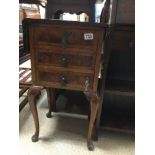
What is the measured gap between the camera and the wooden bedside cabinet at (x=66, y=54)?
3.32 feet

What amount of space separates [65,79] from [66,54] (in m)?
0.13

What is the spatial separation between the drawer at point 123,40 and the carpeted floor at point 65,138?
59 cm

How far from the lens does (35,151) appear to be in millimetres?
1156

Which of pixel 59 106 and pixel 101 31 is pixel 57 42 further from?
pixel 59 106

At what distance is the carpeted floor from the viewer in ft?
3.88

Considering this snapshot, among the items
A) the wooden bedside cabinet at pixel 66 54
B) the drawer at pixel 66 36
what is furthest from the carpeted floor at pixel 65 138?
the drawer at pixel 66 36

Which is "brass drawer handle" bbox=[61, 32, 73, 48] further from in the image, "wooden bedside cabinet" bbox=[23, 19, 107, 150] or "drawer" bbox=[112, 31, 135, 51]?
"drawer" bbox=[112, 31, 135, 51]

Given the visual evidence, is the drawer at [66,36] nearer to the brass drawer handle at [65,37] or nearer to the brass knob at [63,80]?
the brass drawer handle at [65,37]

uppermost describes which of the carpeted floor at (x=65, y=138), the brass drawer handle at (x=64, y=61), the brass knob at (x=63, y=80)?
the brass drawer handle at (x=64, y=61)

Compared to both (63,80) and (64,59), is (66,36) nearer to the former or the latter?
(64,59)

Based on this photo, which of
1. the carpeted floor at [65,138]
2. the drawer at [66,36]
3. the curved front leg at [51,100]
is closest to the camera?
the drawer at [66,36]

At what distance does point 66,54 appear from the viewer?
41.6 inches

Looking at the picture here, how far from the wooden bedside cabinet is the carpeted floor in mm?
217
